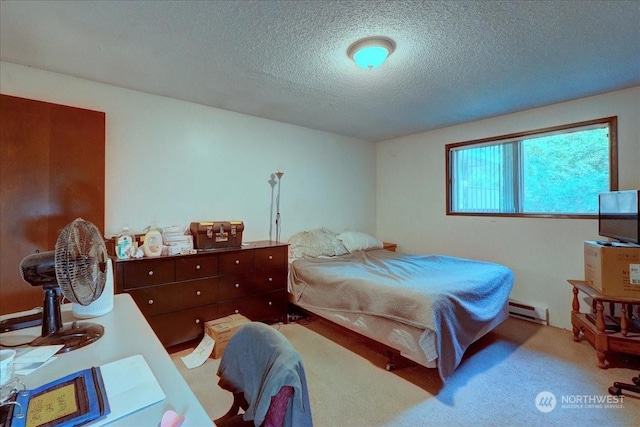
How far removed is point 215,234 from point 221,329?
0.88 metres

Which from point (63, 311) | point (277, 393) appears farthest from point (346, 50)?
point (63, 311)

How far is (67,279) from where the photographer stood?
107cm

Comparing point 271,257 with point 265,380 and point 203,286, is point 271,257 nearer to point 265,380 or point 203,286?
point 203,286

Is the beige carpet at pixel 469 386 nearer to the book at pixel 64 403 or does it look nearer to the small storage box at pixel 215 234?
the small storage box at pixel 215 234

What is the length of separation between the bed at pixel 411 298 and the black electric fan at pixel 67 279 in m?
1.81

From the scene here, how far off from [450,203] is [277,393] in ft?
12.1

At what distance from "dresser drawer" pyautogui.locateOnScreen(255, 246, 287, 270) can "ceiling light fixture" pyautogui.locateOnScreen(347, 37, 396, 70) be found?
198 cm

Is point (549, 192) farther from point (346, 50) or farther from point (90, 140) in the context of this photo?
point (90, 140)

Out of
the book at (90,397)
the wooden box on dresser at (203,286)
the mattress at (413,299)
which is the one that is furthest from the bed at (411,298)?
the book at (90,397)

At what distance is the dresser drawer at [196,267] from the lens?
100.0 inches

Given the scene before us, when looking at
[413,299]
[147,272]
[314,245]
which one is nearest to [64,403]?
[147,272]

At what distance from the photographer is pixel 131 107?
8.87 feet

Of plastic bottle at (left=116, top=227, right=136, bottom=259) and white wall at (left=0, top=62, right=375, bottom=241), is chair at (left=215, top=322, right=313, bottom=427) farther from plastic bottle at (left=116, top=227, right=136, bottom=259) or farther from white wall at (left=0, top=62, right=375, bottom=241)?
white wall at (left=0, top=62, right=375, bottom=241)

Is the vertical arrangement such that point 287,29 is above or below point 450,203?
above
